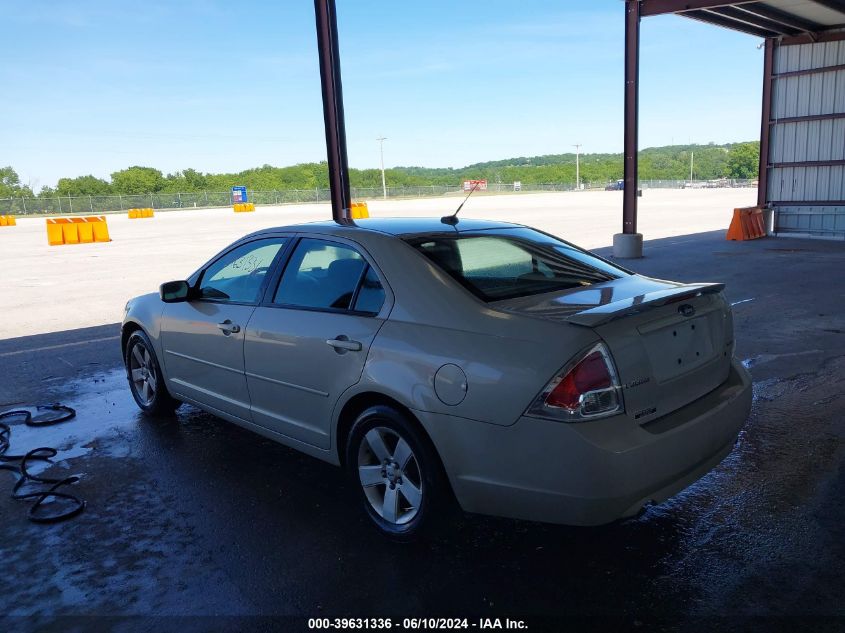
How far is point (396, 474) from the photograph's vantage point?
131 inches

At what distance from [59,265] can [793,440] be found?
59.4 ft

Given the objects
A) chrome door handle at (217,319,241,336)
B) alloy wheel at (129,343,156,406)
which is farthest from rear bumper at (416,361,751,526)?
alloy wheel at (129,343,156,406)

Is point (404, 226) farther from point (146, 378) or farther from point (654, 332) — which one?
point (146, 378)

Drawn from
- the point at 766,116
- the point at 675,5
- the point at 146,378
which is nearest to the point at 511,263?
the point at 146,378

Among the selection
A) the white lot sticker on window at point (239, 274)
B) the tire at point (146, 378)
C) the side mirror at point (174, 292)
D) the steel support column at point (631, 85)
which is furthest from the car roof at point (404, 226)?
the steel support column at point (631, 85)

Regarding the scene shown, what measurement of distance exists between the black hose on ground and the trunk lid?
2754mm

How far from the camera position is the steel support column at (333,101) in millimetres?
10656

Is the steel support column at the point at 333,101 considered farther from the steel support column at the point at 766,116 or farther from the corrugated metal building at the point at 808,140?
the corrugated metal building at the point at 808,140

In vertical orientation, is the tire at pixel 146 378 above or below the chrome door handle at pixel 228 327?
below

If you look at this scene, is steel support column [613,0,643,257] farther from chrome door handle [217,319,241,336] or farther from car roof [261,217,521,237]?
chrome door handle [217,319,241,336]

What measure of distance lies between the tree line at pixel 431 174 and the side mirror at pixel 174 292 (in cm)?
8916

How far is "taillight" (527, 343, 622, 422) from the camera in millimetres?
2707

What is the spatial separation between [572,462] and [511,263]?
140cm

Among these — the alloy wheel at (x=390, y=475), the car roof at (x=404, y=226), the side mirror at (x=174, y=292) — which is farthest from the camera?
the side mirror at (x=174, y=292)
